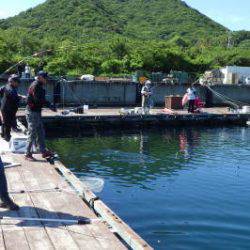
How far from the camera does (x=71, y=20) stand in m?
80.8

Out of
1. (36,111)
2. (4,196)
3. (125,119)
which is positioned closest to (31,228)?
(4,196)

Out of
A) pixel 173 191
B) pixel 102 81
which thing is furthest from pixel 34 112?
pixel 102 81

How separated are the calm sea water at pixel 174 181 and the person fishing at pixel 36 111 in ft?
6.61

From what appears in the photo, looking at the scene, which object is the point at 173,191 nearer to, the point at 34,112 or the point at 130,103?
the point at 34,112

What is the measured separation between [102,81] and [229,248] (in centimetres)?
2213

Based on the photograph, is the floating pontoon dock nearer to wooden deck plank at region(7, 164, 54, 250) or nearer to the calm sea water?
the calm sea water

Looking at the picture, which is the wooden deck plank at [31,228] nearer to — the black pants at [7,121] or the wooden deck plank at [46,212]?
the wooden deck plank at [46,212]

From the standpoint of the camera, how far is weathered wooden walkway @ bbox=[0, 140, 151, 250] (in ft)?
21.5

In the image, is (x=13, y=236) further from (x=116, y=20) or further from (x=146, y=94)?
(x=116, y=20)

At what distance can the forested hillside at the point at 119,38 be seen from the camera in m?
41.9

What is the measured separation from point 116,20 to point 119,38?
3941cm

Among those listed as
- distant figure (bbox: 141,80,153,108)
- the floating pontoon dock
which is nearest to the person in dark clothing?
the floating pontoon dock

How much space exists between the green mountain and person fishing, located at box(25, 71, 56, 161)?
59.1 meters

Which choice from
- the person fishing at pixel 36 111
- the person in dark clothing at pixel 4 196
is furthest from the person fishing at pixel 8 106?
the person in dark clothing at pixel 4 196
